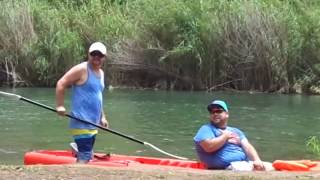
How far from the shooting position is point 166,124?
1889cm

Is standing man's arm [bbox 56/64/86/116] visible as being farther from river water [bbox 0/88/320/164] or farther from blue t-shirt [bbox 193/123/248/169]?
river water [bbox 0/88/320/164]

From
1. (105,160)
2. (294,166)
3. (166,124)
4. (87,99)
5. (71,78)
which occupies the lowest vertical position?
(166,124)

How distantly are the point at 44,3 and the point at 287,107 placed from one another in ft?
61.2

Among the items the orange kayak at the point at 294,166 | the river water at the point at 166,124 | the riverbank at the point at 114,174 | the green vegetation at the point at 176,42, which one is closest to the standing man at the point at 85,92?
the riverbank at the point at 114,174

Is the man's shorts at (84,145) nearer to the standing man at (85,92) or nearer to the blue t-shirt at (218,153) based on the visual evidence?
the standing man at (85,92)

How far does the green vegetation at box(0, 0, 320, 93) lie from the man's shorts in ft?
83.8

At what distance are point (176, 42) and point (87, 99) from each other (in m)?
28.0

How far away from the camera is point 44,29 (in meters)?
36.0

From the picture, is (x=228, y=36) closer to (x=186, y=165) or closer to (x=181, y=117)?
(x=181, y=117)

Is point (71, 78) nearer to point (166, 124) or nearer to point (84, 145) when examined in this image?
point (84, 145)

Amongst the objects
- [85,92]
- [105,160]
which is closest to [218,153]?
[85,92]

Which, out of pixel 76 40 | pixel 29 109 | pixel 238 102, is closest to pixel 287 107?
pixel 238 102

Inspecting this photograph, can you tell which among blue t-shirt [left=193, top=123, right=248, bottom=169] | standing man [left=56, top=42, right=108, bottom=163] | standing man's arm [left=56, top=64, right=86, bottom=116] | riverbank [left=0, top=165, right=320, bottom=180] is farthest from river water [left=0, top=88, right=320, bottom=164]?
riverbank [left=0, top=165, right=320, bottom=180]

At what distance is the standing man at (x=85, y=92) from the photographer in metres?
7.28
